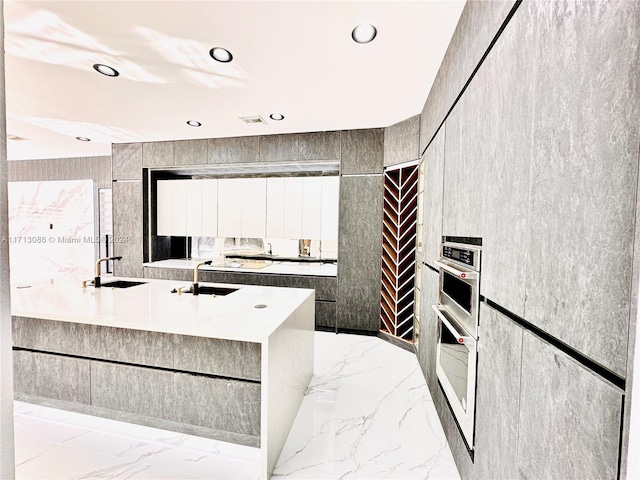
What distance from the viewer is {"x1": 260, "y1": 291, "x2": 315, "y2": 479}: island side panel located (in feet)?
4.93

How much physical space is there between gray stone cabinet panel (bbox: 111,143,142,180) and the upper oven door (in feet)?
15.2

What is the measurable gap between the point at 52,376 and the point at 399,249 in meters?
3.30

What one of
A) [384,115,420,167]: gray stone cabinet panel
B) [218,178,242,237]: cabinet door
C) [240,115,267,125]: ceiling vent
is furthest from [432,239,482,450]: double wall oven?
[218,178,242,237]: cabinet door

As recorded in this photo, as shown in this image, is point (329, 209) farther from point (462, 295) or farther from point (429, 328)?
point (462, 295)

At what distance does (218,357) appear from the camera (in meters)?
1.72

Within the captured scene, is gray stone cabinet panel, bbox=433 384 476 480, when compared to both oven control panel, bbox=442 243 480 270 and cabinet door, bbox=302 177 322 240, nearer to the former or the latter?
oven control panel, bbox=442 243 480 270

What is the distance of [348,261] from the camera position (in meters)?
3.60

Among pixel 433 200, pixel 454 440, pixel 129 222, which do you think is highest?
pixel 433 200

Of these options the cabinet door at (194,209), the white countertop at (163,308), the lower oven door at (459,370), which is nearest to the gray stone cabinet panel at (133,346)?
the white countertop at (163,308)

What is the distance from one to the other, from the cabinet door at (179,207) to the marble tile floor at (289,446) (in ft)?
9.00

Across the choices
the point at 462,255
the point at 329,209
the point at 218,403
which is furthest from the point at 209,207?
the point at 462,255

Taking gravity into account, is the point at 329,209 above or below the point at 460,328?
above

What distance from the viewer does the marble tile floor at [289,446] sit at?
1.60 meters

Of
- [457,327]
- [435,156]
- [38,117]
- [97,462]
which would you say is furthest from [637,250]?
[38,117]
